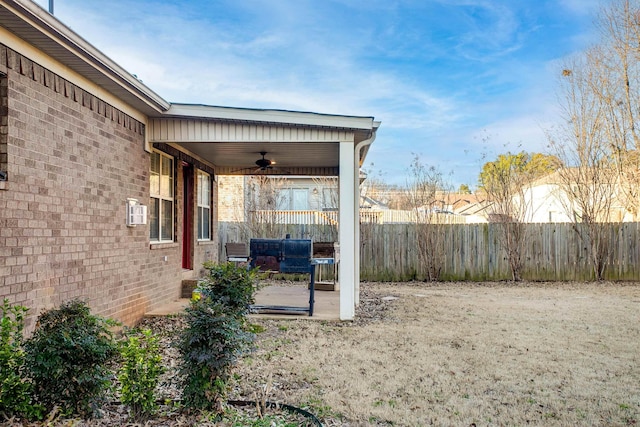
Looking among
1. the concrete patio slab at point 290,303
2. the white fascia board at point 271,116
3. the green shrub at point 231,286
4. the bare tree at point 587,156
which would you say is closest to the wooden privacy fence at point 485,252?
the bare tree at point 587,156

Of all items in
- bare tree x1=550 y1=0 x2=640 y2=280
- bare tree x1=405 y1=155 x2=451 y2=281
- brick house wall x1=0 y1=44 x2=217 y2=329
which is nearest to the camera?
brick house wall x1=0 y1=44 x2=217 y2=329

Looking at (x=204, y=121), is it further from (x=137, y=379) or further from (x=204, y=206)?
(x=137, y=379)

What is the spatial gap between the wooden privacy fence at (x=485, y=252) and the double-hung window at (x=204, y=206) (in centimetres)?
333

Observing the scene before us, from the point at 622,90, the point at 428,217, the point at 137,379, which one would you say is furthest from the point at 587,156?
the point at 137,379

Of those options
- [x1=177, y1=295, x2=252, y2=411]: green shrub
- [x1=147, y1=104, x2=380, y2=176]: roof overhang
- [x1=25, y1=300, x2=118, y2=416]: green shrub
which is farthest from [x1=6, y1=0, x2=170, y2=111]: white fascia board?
[x1=177, y1=295, x2=252, y2=411]: green shrub

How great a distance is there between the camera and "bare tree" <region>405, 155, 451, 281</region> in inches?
561

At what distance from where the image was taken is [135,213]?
6785 millimetres

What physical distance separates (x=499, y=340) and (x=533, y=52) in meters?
12.5

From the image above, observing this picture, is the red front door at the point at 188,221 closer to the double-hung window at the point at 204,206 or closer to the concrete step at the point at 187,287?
the double-hung window at the point at 204,206

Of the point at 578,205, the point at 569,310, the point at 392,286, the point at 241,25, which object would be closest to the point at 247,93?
the point at 241,25

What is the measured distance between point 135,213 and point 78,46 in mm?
2583

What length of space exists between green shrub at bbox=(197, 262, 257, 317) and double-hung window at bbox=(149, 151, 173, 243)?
409 cm

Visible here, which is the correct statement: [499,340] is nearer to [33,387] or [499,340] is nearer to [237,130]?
[237,130]

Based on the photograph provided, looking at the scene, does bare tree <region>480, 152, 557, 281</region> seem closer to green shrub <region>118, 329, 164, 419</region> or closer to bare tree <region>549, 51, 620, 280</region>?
bare tree <region>549, 51, 620, 280</region>
